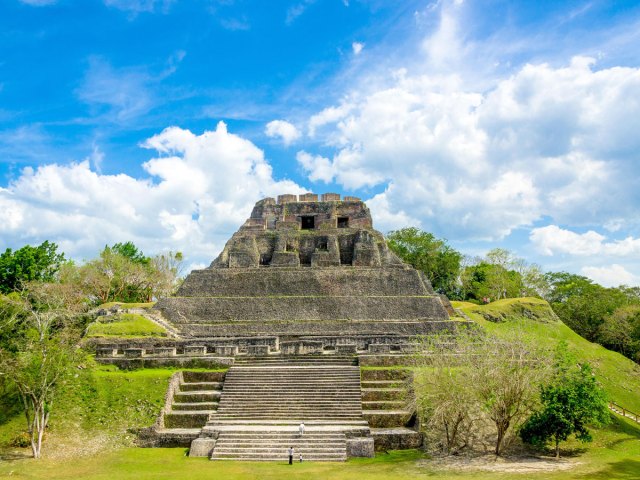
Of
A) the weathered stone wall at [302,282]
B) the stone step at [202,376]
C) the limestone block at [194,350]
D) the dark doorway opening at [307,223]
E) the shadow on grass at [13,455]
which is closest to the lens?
the shadow on grass at [13,455]

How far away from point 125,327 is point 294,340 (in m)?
7.03

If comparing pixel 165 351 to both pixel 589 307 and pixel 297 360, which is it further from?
pixel 589 307

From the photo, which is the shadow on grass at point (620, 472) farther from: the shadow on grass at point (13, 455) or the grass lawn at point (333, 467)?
the shadow on grass at point (13, 455)

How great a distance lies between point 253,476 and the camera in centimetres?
1052

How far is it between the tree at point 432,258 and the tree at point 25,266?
26.3 meters

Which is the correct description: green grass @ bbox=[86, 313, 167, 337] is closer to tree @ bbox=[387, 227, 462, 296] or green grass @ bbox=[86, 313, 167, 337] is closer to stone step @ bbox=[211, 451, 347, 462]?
stone step @ bbox=[211, 451, 347, 462]

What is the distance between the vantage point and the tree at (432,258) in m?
42.9

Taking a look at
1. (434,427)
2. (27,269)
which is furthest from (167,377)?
(27,269)

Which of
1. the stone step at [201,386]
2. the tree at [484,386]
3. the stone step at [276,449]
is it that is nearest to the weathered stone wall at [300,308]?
the stone step at [201,386]

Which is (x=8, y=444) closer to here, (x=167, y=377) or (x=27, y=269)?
(x=167, y=377)

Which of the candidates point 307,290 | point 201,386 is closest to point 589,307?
point 307,290

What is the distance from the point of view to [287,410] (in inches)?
563

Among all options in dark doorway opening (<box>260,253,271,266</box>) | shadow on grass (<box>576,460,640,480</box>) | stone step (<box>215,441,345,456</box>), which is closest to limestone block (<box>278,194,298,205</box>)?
dark doorway opening (<box>260,253,271,266</box>)

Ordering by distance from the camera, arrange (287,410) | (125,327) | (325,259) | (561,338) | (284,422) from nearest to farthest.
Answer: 1. (284,422)
2. (287,410)
3. (125,327)
4. (561,338)
5. (325,259)
